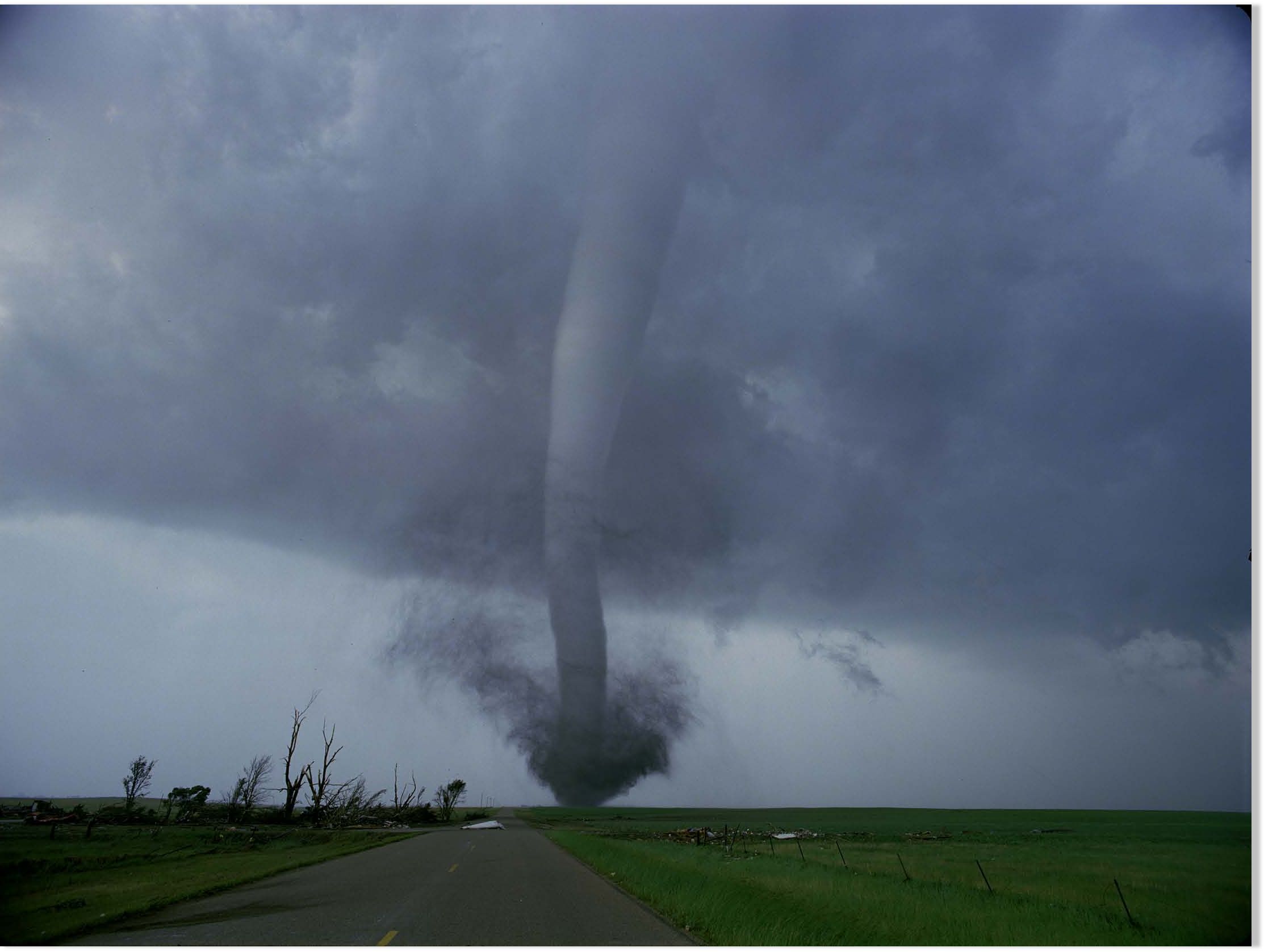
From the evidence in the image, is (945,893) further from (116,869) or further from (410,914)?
(116,869)

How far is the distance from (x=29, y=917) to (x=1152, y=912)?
90.2ft

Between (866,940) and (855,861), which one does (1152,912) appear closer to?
(866,940)

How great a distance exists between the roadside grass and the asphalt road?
3.47ft

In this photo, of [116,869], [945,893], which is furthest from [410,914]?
[116,869]

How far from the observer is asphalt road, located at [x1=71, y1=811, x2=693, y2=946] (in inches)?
489

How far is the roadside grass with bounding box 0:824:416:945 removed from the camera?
14.4 metres

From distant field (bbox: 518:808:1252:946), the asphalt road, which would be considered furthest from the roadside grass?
distant field (bbox: 518:808:1252:946)

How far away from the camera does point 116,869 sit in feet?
83.9

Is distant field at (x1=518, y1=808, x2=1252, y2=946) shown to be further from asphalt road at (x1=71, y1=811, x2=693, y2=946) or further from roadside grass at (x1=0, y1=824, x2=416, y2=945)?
roadside grass at (x1=0, y1=824, x2=416, y2=945)

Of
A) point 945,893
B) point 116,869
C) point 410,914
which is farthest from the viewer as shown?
point 116,869

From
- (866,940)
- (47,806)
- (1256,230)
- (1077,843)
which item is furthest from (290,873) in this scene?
(47,806)

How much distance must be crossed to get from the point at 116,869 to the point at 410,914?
1840 centimetres

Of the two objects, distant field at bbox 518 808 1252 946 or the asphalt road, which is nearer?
the asphalt road

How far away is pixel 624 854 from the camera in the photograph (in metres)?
33.1
